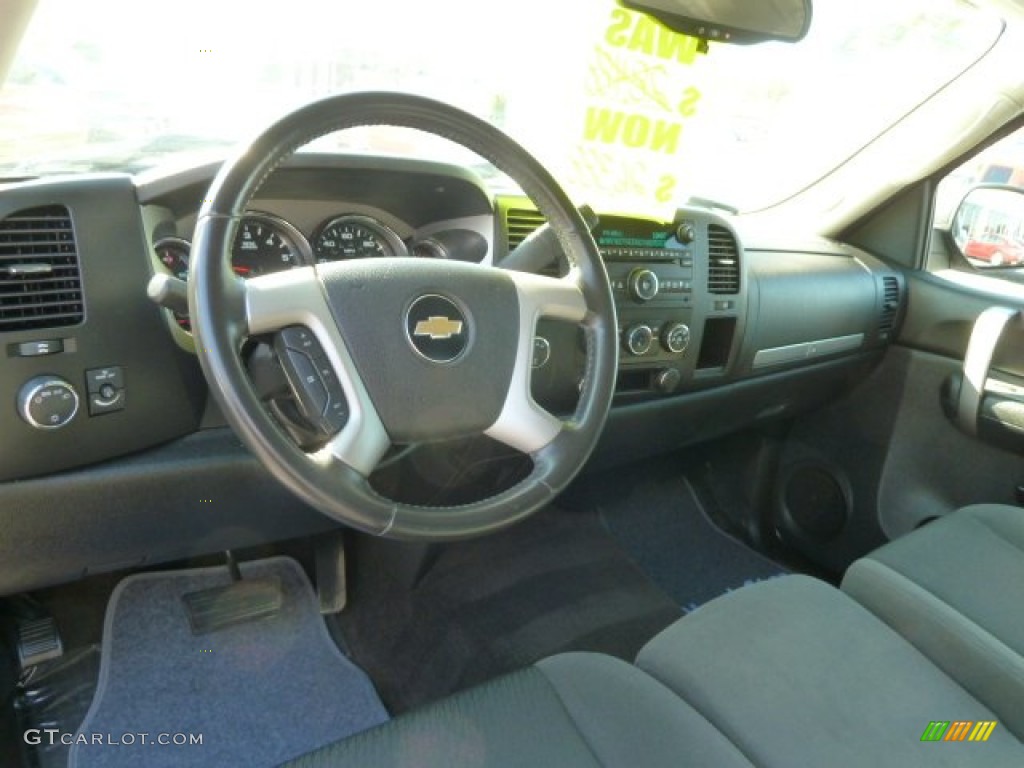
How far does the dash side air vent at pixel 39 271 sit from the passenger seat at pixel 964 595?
4.36 ft

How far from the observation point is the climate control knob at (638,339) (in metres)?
1.80

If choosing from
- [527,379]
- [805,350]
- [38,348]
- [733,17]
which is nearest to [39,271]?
[38,348]

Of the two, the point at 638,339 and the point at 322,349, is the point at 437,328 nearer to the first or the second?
the point at 322,349

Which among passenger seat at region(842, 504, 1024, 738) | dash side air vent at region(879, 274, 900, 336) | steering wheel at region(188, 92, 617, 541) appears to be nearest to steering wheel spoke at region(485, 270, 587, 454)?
steering wheel at region(188, 92, 617, 541)

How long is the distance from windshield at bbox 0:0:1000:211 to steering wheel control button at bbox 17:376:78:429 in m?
0.36

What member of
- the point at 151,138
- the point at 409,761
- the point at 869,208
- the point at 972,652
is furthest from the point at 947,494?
the point at 151,138

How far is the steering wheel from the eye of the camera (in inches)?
38.3

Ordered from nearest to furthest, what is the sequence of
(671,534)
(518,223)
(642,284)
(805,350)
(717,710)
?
1. (717,710)
2. (518,223)
3. (642,284)
4. (805,350)
5. (671,534)

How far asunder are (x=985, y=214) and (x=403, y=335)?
7.09 ft

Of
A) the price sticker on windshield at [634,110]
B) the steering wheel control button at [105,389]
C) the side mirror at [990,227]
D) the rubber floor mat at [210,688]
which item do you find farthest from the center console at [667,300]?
the side mirror at [990,227]

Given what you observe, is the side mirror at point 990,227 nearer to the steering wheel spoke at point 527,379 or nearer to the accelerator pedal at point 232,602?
the steering wheel spoke at point 527,379

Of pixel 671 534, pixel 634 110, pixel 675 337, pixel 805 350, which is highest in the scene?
pixel 634 110

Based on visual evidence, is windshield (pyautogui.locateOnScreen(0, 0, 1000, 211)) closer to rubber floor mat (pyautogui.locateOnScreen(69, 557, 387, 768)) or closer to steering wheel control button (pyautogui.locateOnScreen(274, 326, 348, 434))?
steering wheel control button (pyautogui.locateOnScreen(274, 326, 348, 434))

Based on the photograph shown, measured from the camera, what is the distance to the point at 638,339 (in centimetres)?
181
